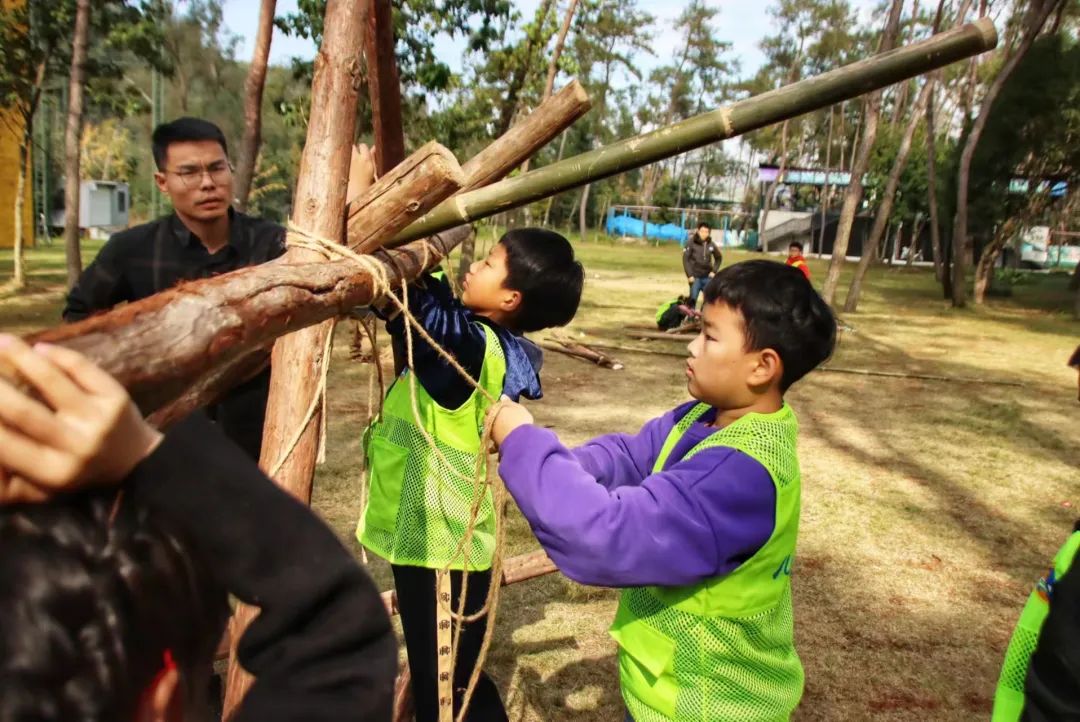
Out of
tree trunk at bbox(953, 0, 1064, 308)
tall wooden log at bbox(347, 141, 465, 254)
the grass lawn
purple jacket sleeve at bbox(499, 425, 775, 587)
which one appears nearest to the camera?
purple jacket sleeve at bbox(499, 425, 775, 587)

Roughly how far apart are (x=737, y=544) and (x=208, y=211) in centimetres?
240

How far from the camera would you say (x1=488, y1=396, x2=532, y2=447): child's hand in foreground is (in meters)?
1.56

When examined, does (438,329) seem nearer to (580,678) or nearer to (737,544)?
(737,544)

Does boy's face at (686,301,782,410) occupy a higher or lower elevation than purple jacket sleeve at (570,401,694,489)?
higher

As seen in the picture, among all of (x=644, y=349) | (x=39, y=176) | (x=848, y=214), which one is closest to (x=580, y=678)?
(x=644, y=349)

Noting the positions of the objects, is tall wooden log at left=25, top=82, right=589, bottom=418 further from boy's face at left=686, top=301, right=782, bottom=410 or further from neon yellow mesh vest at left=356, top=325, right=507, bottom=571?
boy's face at left=686, top=301, right=782, bottom=410

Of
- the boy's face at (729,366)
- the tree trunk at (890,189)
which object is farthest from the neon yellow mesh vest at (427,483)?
the tree trunk at (890,189)

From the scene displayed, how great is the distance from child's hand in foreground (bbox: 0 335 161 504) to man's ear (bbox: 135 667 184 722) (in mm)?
196

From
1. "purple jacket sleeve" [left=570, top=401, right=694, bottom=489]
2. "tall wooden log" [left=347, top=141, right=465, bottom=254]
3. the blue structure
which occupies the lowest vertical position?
"purple jacket sleeve" [left=570, top=401, right=694, bottom=489]

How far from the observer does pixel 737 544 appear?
4.70 feet

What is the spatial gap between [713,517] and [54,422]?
1.07 meters

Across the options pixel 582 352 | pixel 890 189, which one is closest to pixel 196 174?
pixel 582 352

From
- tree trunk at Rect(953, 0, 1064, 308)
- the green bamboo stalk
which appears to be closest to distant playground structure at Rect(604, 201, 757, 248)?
tree trunk at Rect(953, 0, 1064, 308)

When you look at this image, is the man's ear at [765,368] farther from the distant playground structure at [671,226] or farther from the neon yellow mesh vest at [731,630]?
the distant playground structure at [671,226]
